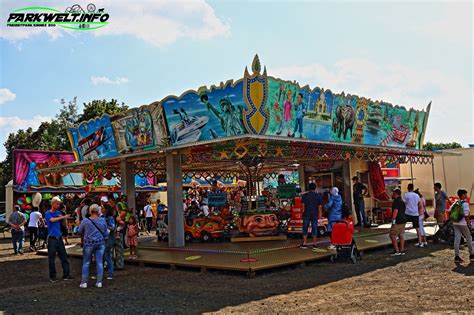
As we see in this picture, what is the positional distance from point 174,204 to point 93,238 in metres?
4.80

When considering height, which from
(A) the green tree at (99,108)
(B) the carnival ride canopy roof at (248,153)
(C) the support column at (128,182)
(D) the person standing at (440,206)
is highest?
(A) the green tree at (99,108)

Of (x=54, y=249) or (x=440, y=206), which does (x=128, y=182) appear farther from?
(x=440, y=206)

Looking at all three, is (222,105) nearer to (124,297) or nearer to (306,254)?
(306,254)

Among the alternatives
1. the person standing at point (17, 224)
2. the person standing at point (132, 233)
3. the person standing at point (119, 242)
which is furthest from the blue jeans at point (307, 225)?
the person standing at point (17, 224)

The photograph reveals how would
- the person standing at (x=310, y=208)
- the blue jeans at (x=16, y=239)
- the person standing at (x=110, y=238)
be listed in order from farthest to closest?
the blue jeans at (x=16, y=239) → the person standing at (x=310, y=208) → the person standing at (x=110, y=238)

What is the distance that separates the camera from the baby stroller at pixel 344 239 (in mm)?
10727

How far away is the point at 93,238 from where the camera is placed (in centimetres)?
880

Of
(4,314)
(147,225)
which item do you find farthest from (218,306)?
(147,225)

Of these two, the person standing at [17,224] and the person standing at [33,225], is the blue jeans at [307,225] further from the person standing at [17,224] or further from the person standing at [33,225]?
the person standing at [33,225]

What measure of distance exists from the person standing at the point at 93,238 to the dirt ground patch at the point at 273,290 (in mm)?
365

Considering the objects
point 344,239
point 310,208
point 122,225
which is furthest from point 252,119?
point 122,225

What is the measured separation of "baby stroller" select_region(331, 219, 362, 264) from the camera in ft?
35.2

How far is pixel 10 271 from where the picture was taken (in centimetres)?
1191

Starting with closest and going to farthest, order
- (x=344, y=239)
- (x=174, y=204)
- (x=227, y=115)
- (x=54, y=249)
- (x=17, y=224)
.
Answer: (x=54, y=249), (x=344, y=239), (x=227, y=115), (x=174, y=204), (x=17, y=224)
